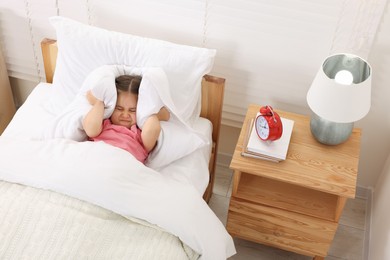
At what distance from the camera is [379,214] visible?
207 centimetres

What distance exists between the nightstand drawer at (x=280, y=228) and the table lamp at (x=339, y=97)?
0.31 meters

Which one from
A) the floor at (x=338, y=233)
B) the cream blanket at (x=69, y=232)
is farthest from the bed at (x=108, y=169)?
the floor at (x=338, y=233)

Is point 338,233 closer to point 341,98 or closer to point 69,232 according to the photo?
point 341,98

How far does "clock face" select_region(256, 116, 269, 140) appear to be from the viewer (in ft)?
5.71

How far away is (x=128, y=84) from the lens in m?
1.78

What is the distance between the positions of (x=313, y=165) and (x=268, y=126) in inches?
8.7

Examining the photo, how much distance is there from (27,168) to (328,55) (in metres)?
1.18

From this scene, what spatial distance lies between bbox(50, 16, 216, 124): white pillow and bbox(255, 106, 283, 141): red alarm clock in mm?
278

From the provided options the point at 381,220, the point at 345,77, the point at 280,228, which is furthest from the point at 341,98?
the point at 381,220

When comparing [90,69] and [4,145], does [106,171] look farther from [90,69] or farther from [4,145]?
[90,69]

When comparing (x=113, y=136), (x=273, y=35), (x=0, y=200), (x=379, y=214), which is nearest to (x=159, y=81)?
(x=113, y=136)

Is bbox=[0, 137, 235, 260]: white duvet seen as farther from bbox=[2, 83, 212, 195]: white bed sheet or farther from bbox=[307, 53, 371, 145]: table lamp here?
bbox=[307, 53, 371, 145]: table lamp

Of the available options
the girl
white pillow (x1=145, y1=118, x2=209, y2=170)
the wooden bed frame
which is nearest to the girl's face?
the girl

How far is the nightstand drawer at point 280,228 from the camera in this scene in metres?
1.84
